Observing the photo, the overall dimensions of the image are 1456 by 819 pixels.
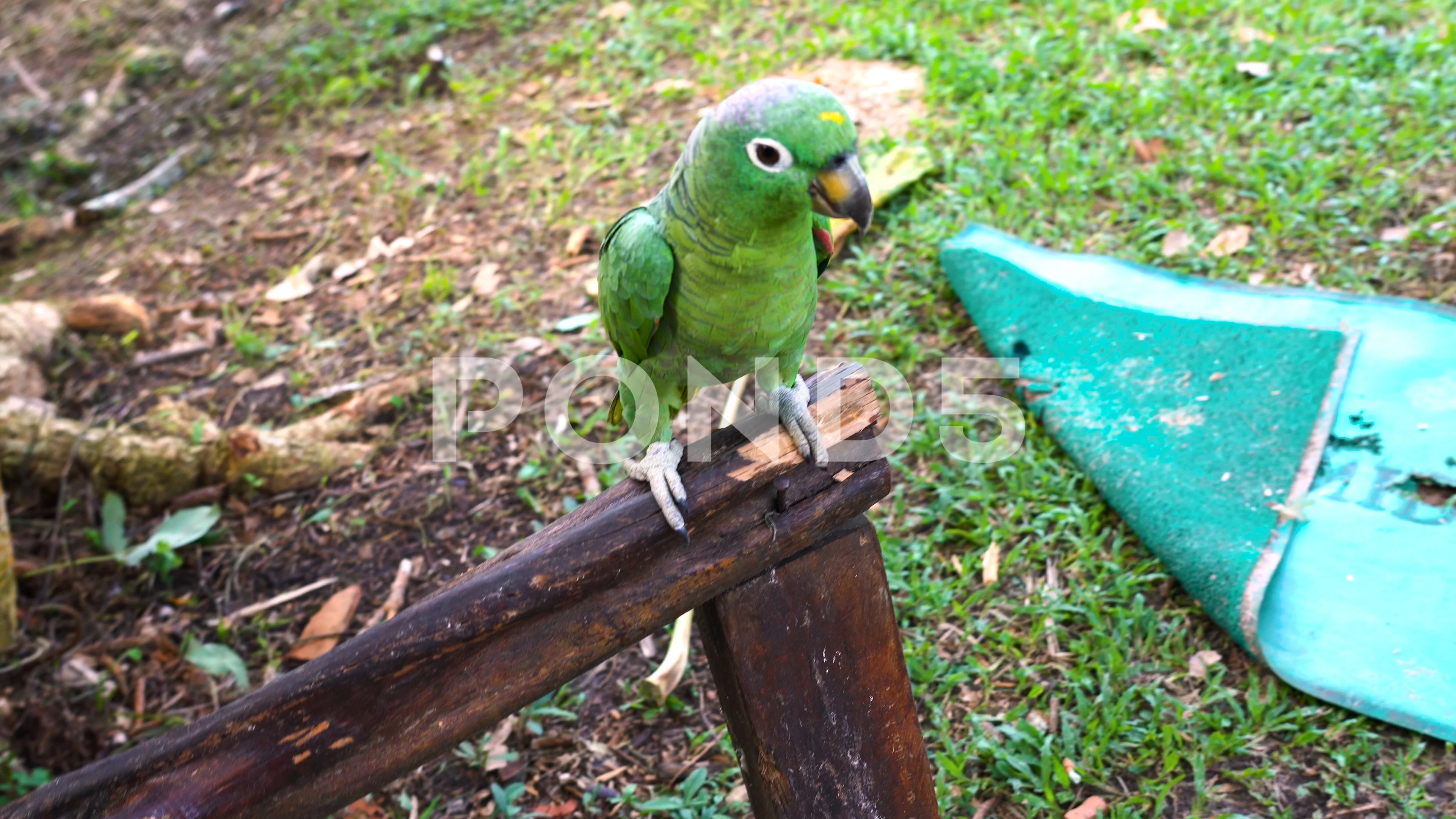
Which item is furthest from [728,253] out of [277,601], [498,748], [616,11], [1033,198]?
[616,11]

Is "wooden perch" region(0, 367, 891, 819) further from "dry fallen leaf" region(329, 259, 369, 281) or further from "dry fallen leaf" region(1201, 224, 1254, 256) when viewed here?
"dry fallen leaf" region(329, 259, 369, 281)

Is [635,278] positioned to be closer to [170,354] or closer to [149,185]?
[170,354]

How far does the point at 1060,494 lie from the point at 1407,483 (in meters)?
0.88

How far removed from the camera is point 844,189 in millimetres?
1525

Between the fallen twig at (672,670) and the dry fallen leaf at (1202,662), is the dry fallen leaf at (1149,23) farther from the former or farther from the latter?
the fallen twig at (672,670)

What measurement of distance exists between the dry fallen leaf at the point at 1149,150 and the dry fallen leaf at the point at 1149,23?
0.87 m

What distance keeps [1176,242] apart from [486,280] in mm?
2811

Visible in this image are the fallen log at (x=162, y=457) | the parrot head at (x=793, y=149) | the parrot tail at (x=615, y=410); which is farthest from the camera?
the fallen log at (x=162, y=457)

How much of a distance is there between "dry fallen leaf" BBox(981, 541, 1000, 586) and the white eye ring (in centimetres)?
163

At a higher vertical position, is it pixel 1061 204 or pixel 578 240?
pixel 1061 204

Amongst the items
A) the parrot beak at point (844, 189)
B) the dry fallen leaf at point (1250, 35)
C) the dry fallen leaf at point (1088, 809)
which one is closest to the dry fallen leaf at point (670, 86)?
the dry fallen leaf at point (1250, 35)

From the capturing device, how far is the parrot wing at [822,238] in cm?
205

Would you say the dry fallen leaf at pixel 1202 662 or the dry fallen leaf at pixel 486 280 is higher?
the dry fallen leaf at pixel 486 280

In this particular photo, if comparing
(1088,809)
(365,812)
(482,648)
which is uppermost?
(482,648)
